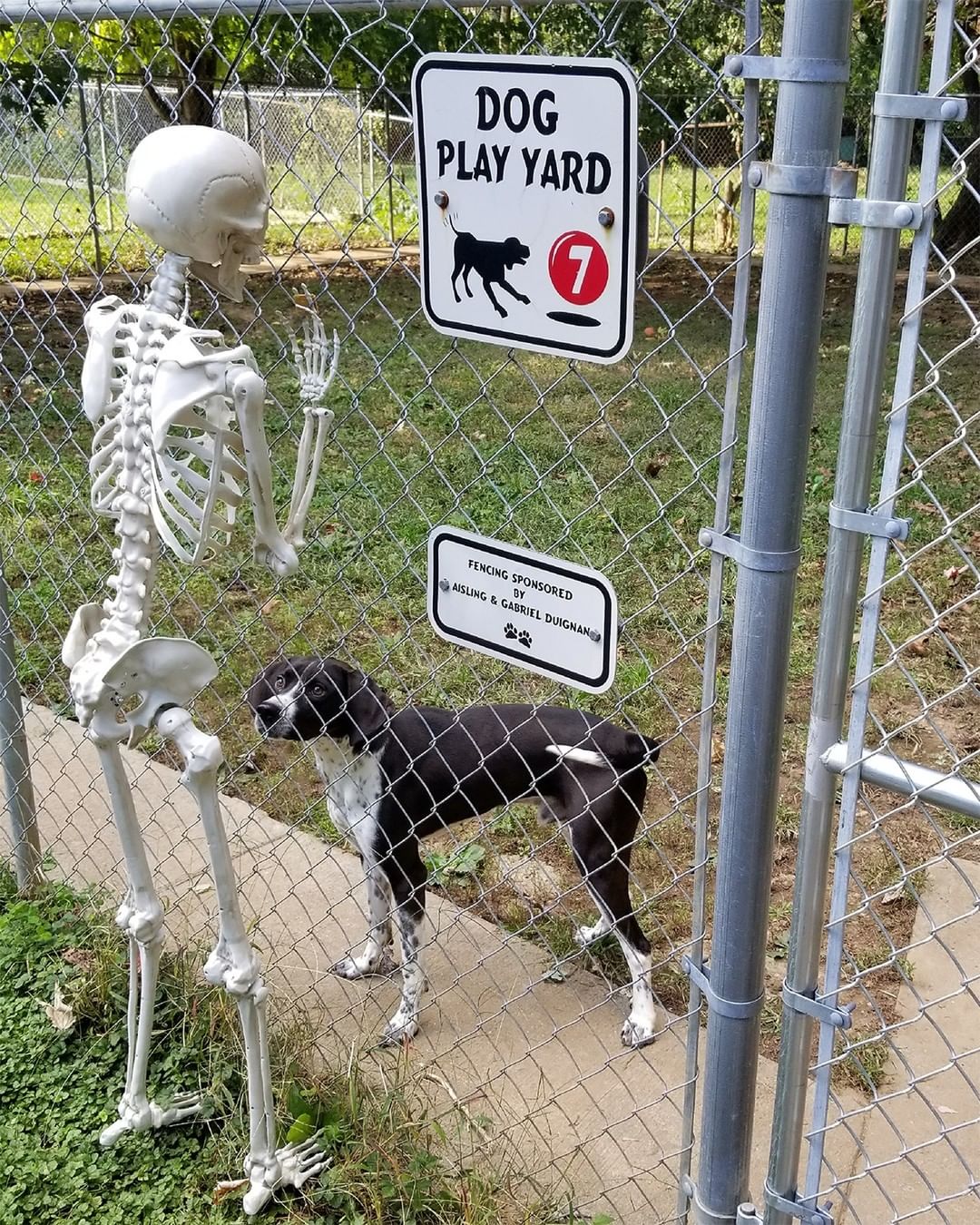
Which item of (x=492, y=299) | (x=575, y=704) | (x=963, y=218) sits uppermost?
(x=492, y=299)

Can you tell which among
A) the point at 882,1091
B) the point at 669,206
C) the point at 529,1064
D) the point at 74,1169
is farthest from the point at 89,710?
the point at 669,206

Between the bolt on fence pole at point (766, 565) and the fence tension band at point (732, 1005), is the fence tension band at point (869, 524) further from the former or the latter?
the fence tension band at point (732, 1005)

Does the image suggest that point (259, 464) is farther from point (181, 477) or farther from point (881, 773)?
point (881, 773)

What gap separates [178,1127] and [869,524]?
218cm

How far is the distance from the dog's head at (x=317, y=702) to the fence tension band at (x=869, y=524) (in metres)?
1.54

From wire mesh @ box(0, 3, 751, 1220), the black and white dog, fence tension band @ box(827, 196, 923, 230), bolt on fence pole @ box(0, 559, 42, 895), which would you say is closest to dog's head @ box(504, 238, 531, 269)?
wire mesh @ box(0, 3, 751, 1220)

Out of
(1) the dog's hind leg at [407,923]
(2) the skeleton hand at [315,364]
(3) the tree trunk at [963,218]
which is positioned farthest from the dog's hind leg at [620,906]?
(3) the tree trunk at [963,218]

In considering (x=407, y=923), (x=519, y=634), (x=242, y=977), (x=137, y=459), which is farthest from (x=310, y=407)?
(x=407, y=923)

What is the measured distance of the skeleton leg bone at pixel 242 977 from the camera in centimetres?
220

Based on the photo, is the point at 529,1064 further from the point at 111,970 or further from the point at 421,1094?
the point at 111,970

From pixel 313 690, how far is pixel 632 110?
1.66 metres

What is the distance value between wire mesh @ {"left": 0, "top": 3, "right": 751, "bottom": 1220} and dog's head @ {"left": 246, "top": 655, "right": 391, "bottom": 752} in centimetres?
Answer: 11

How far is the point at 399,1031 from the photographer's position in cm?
297

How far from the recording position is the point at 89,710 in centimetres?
226
